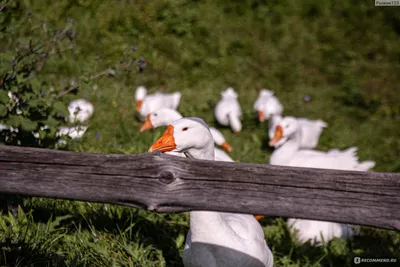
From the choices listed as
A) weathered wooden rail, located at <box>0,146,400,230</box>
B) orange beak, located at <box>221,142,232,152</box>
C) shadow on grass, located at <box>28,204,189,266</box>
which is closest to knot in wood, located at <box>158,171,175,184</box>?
weathered wooden rail, located at <box>0,146,400,230</box>

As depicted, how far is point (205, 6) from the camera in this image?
8.98 meters

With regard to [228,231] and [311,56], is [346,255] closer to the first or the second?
[228,231]

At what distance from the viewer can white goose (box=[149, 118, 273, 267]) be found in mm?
2854

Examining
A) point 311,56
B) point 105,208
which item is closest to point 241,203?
point 105,208

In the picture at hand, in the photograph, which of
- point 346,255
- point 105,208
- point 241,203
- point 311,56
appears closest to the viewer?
point 241,203

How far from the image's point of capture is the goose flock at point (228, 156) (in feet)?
9.43

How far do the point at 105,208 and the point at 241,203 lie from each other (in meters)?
1.97

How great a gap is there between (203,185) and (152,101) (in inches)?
179

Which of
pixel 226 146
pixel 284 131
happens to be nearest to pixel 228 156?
pixel 226 146

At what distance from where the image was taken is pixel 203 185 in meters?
Answer: 2.11

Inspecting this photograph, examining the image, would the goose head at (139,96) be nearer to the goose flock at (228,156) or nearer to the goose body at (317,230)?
the goose flock at (228,156)

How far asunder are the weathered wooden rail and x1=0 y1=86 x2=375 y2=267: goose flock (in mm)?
715

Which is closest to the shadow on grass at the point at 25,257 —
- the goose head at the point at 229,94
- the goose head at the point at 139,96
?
the goose head at the point at 139,96

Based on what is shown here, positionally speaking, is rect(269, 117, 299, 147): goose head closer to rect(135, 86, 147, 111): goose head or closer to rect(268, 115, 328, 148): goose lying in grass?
rect(268, 115, 328, 148): goose lying in grass
